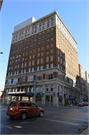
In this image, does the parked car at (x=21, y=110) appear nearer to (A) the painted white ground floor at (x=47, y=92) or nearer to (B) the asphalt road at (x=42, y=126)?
(B) the asphalt road at (x=42, y=126)

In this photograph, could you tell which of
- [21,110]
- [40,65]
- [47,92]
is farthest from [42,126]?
[40,65]

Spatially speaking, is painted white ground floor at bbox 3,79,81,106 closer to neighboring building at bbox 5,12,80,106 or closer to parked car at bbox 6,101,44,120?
neighboring building at bbox 5,12,80,106

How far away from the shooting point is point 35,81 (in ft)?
160

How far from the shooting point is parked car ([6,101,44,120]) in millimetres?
10549

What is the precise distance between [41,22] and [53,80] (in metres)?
33.0

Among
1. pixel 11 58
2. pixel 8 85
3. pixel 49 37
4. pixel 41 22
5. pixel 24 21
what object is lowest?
pixel 8 85

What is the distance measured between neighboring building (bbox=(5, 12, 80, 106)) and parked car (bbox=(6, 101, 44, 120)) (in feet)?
92.9

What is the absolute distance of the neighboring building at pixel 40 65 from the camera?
148 feet

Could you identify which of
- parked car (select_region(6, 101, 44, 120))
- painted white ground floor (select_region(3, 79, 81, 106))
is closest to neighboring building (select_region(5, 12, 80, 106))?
painted white ground floor (select_region(3, 79, 81, 106))

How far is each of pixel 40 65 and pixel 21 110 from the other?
134ft

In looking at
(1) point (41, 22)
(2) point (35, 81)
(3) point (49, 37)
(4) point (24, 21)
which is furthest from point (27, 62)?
(4) point (24, 21)

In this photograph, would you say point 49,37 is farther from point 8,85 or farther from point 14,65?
point 8,85

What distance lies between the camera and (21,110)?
1066 cm

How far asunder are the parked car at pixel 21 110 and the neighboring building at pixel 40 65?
28304mm
